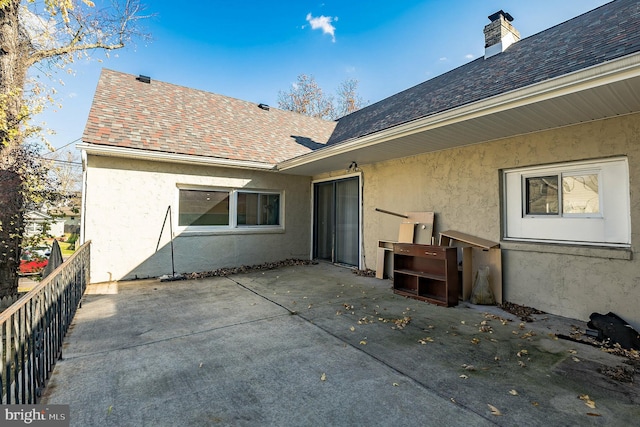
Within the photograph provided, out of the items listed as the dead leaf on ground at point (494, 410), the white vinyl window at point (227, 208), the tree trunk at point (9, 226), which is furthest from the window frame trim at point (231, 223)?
the dead leaf on ground at point (494, 410)

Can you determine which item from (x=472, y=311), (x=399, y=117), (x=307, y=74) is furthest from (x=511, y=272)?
(x=307, y=74)

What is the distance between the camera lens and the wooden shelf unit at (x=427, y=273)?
4680 mm

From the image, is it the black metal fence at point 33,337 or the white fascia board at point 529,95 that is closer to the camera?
the black metal fence at point 33,337

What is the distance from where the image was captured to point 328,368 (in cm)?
274

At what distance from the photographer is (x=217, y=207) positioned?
7551 mm

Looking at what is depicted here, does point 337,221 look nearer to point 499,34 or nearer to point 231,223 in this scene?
point 231,223

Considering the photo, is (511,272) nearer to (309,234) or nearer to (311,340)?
(311,340)

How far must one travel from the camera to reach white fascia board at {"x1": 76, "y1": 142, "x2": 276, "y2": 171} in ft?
18.9

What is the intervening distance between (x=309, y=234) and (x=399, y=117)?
413 centimetres

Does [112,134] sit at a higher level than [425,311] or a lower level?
higher

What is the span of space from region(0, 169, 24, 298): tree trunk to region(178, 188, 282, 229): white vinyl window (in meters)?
3.17

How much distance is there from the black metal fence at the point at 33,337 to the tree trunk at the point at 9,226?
171 inches

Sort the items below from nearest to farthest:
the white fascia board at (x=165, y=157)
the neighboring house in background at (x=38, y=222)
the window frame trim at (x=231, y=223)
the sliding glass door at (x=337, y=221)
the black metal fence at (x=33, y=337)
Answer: the black metal fence at (x=33, y=337) < the white fascia board at (x=165, y=157) < the neighboring house in background at (x=38, y=222) < the window frame trim at (x=231, y=223) < the sliding glass door at (x=337, y=221)
